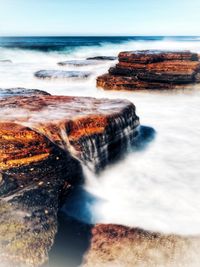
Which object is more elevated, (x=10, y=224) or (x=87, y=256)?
(x=10, y=224)

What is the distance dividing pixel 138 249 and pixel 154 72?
6964 mm

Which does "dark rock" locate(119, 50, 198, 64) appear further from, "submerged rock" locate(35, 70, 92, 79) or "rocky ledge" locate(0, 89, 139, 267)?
"rocky ledge" locate(0, 89, 139, 267)

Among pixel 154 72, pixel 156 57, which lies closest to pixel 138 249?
pixel 154 72

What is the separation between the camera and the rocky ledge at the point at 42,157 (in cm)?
242

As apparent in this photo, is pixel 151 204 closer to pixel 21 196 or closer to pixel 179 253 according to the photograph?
pixel 179 253

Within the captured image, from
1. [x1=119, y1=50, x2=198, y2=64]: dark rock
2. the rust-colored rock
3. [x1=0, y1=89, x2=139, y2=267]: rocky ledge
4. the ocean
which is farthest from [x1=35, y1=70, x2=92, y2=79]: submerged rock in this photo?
[x1=0, y1=89, x2=139, y2=267]: rocky ledge

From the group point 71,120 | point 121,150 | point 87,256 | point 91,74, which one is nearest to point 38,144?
point 71,120

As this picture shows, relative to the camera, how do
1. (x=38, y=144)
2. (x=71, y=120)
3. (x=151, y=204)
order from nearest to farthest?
(x=38, y=144) → (x=151, y=204) → (x=71, y=120)

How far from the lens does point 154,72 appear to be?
884cm

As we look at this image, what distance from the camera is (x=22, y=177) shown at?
289 cm

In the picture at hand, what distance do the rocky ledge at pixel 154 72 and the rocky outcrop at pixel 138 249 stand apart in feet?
21.9

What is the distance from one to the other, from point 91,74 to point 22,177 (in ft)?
28.9

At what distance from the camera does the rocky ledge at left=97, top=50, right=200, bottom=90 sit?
28.6 ft

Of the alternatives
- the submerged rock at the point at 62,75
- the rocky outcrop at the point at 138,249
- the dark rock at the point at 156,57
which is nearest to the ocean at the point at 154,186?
the rocky outcrop at the point at 138,249
